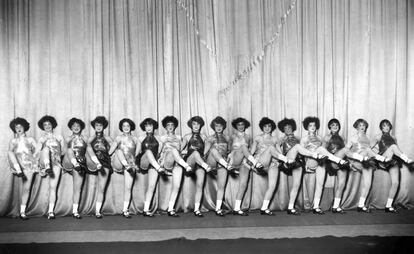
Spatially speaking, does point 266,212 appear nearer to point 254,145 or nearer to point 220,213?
point 220,213

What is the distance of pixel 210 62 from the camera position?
708cm

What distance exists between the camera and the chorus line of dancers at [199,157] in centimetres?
614

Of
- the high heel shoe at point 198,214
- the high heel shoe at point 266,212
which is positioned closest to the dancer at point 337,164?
the high heel shoe at point 266,212

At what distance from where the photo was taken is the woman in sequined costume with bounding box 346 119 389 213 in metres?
6.33

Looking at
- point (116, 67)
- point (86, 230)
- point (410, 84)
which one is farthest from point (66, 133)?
point (410, 84)

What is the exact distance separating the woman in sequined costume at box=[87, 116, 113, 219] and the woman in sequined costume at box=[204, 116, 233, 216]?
136cm

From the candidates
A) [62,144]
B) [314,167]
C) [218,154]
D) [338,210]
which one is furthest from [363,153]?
[62,144]

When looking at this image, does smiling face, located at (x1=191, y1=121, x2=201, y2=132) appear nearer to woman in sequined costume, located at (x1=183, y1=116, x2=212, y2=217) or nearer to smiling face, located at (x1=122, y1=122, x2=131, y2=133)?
woman in sequined costume, located at (x1=183, y1=116, x2=212, y2=217)

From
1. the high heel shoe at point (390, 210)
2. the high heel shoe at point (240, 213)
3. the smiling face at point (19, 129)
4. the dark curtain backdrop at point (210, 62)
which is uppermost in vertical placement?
the dark curtain backdrop at point (210, 62)

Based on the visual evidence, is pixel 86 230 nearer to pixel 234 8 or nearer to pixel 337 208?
pixel 337 208

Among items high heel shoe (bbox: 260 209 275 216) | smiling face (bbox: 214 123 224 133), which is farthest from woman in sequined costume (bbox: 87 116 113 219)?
high heel shoe (bbox: 260 209 275 216)

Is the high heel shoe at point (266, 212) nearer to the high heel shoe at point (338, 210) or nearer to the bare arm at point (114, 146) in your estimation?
the high heel shoe at point (338, 210)

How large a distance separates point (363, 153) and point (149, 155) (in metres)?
2.95

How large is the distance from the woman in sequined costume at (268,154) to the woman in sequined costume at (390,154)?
1.45 meters
